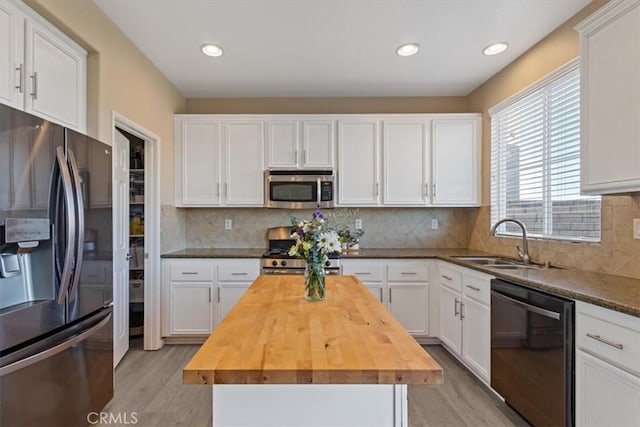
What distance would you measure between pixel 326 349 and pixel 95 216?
1.55 m

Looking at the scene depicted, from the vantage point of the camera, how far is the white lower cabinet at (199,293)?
3307mm

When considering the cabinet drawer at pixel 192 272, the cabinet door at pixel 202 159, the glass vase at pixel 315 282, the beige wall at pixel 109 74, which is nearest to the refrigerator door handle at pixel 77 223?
the beige wall at pixel 109 74

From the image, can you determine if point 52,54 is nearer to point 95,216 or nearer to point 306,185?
point 95,216

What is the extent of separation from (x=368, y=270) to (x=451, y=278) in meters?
0.78

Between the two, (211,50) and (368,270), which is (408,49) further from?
(368,270)

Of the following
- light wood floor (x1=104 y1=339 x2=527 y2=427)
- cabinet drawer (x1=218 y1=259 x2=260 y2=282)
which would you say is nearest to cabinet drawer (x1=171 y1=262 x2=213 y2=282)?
cabinet drawer (x1=218 y1=259 x2=260 y2=282)

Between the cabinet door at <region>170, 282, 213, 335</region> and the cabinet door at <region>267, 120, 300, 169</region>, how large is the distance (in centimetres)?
146

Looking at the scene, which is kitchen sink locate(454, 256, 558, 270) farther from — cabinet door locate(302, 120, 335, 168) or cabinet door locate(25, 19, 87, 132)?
cabinet door locate(25, 19, 87, 132)

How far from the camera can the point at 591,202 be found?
2.20 meters

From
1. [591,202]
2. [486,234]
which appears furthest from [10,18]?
[486,234]

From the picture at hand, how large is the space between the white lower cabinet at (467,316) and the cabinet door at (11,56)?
2.98 metres

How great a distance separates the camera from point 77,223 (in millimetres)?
1671

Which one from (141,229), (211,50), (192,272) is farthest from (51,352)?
(211,50)

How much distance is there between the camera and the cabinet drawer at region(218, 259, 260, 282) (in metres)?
3.31
